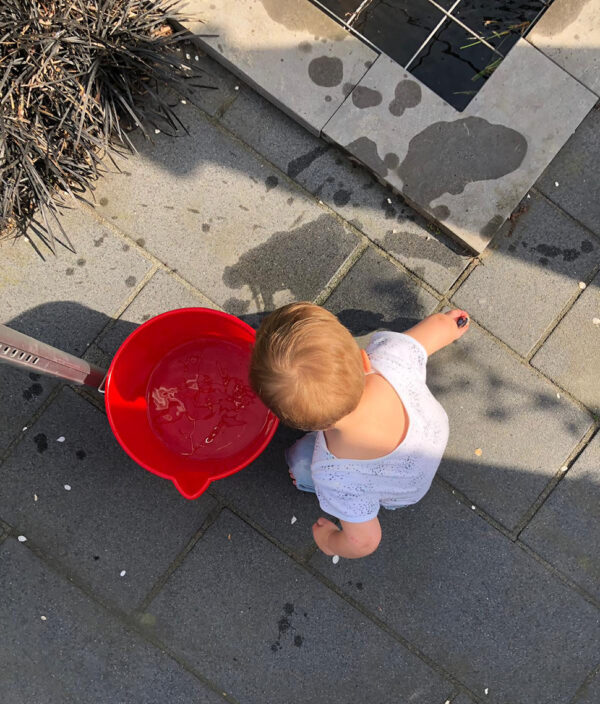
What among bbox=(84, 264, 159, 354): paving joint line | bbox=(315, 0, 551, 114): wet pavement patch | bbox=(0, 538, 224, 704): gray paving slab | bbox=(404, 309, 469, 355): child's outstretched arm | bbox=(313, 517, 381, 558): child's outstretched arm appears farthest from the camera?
bbox=(315, 0, 551, 114): wet pavement patch

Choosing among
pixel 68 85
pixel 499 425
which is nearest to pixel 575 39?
pixel 499 425

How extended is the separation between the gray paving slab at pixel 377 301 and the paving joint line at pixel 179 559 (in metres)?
1.10

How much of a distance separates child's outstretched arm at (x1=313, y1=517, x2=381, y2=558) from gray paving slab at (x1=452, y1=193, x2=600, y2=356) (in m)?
1.18

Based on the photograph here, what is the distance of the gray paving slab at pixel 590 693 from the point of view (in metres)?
2.89

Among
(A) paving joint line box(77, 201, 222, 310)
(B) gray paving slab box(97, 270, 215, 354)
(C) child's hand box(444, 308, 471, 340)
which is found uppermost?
(C) child's hand box(444, 308, 471, 340)

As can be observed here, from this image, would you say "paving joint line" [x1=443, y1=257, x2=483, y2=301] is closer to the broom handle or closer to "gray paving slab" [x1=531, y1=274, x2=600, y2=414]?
"gray paving slab" [x1=531, y1=274, x2=600, y2=414]

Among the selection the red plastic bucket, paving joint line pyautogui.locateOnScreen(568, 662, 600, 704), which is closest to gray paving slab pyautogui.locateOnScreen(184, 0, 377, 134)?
the red plastic bucket

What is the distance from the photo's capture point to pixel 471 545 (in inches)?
115

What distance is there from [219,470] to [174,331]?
684 millimetres

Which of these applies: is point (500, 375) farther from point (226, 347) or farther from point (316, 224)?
point (226, 347)

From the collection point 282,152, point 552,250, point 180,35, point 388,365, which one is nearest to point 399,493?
point 388,365

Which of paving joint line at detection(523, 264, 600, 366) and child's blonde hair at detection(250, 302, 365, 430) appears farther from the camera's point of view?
paving joint line at detection(523, 264, 600, 366)

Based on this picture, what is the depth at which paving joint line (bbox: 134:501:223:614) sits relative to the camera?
2854mm

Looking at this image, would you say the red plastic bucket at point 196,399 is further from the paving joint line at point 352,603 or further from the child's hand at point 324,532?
the child's hand at point 324,532
